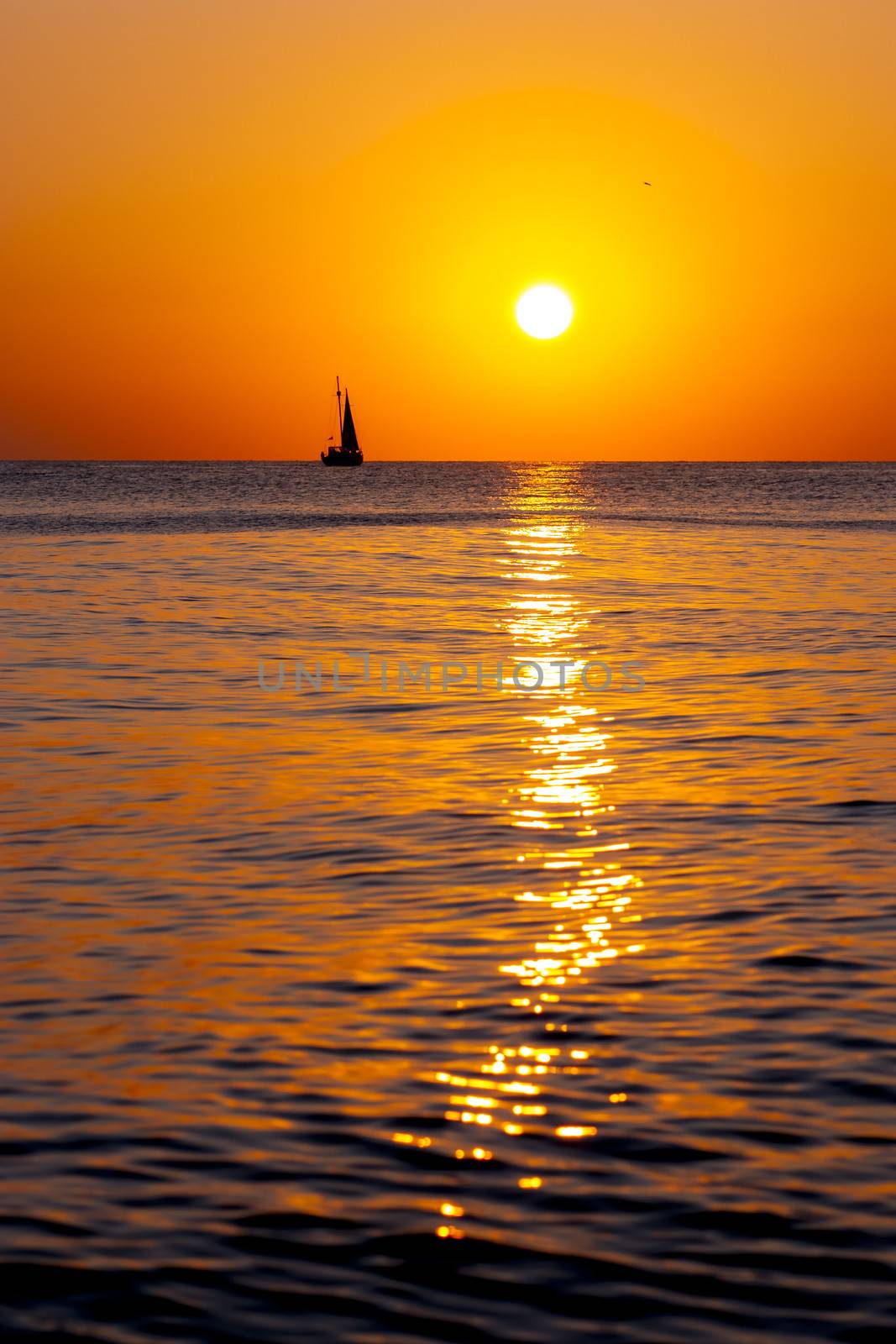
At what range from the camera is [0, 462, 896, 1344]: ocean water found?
21.3 feet

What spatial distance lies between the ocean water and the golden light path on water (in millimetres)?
35

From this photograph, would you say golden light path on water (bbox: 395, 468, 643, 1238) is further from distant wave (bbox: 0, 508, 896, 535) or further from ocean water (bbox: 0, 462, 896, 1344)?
distant wave (bbox: 0, 508, 896, 535)

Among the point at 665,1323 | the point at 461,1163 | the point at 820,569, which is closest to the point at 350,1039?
the point at 461,1163

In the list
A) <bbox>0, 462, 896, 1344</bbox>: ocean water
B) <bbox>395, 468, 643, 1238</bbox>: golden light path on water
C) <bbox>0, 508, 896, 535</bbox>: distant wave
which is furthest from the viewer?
<bbox>0, 508, 896, 535</bbox>: distant wave

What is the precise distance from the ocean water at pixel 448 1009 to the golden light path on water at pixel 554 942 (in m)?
0.04

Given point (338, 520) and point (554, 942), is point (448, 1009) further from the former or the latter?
point (338, 520)

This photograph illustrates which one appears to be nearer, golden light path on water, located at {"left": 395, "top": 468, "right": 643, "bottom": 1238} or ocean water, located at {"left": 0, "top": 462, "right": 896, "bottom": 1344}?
ocean water, located at {"left": 0, "top": 462, "right": 896, "bottom": 1344}

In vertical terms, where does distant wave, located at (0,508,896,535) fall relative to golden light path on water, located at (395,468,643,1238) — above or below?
above

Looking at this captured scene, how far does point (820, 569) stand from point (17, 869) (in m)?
40.2

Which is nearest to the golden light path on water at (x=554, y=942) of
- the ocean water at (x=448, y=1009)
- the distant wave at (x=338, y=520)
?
the ocean water at (x=448, y=1009)

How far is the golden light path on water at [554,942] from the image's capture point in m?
7.95

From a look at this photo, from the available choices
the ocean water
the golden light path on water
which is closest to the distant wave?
the ocean water

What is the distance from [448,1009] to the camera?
954 cm

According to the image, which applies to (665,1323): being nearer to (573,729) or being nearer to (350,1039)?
(350,1039)
